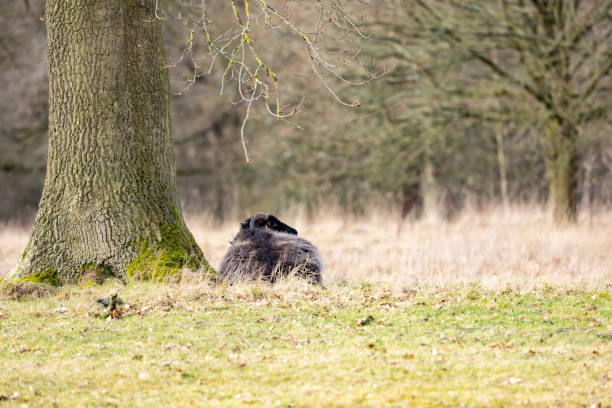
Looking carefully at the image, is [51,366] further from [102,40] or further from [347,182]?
[347,182]

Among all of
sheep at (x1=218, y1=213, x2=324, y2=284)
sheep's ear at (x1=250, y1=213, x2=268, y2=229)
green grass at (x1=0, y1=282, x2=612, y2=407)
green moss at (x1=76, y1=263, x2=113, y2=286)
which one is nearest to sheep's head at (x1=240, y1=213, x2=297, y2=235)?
sheep's ear at (x1=250, y1=213, x2=268, y2=229)

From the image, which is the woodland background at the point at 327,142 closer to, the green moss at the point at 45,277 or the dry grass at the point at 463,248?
the dry grass at the point at 463,248

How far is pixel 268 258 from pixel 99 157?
2.17m

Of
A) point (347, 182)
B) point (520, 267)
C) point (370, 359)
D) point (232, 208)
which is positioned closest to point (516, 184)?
point (347, 182)

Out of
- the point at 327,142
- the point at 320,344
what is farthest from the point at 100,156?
the point at 327,142

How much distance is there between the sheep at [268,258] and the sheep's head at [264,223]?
0.50 feet

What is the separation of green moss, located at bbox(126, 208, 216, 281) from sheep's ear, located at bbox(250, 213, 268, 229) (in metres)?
0.74

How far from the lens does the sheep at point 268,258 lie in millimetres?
6992

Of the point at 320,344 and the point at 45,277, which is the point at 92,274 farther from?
the point at 320,344

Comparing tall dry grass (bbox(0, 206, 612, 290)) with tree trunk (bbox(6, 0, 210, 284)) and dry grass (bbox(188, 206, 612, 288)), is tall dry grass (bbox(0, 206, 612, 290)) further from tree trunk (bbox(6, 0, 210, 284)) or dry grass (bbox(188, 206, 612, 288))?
tree trunk (bbox(6, 0, 210, 284))

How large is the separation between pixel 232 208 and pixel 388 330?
15778mm

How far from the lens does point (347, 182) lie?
21.2 meters

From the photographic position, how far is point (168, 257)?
7.28 metres

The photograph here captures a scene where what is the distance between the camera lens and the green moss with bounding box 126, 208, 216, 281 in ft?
23.3
